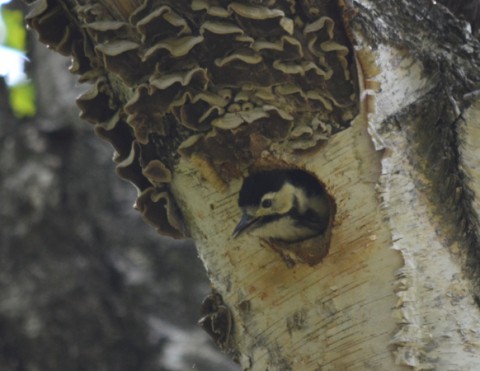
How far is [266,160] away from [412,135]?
1.28ft

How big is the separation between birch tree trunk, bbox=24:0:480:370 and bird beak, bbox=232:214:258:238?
0.03 metres

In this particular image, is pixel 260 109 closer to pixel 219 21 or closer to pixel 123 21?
pixel 219 21

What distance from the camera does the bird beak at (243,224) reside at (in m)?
2.87

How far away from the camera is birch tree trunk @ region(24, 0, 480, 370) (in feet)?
8.75

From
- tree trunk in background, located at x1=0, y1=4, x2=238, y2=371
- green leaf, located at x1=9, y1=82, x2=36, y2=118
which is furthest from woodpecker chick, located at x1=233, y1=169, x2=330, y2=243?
green leaf, located at x1=9, y1=82, x2=36, y2=118

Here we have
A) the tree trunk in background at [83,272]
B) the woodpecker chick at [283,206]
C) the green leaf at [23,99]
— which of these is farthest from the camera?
the green leaf at [23,99]

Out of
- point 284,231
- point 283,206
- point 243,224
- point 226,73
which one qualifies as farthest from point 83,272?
point 226,73

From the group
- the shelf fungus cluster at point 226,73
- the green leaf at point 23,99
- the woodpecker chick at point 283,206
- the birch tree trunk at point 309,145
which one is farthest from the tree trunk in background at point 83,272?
the shelf fungus cluster at point 226,73

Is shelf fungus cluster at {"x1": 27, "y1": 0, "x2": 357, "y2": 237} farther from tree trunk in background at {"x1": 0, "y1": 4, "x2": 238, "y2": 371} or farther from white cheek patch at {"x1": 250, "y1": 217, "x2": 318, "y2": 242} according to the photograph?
tree trunk in background at {"x1": 0, "y1": 4, "x2": 238, "y2": 371}

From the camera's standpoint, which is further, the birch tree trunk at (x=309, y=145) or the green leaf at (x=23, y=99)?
the green leaf at (x=23, y=99)

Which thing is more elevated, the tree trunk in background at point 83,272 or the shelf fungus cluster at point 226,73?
the tree trunk in background at point 83,272

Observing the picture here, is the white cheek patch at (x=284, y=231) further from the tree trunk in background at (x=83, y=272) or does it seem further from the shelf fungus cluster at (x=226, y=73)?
the tree trunk in background at (x=83, y=272)

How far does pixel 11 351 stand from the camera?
4906mm

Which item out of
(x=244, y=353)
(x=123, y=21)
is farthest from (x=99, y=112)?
(x=244, y=353)
